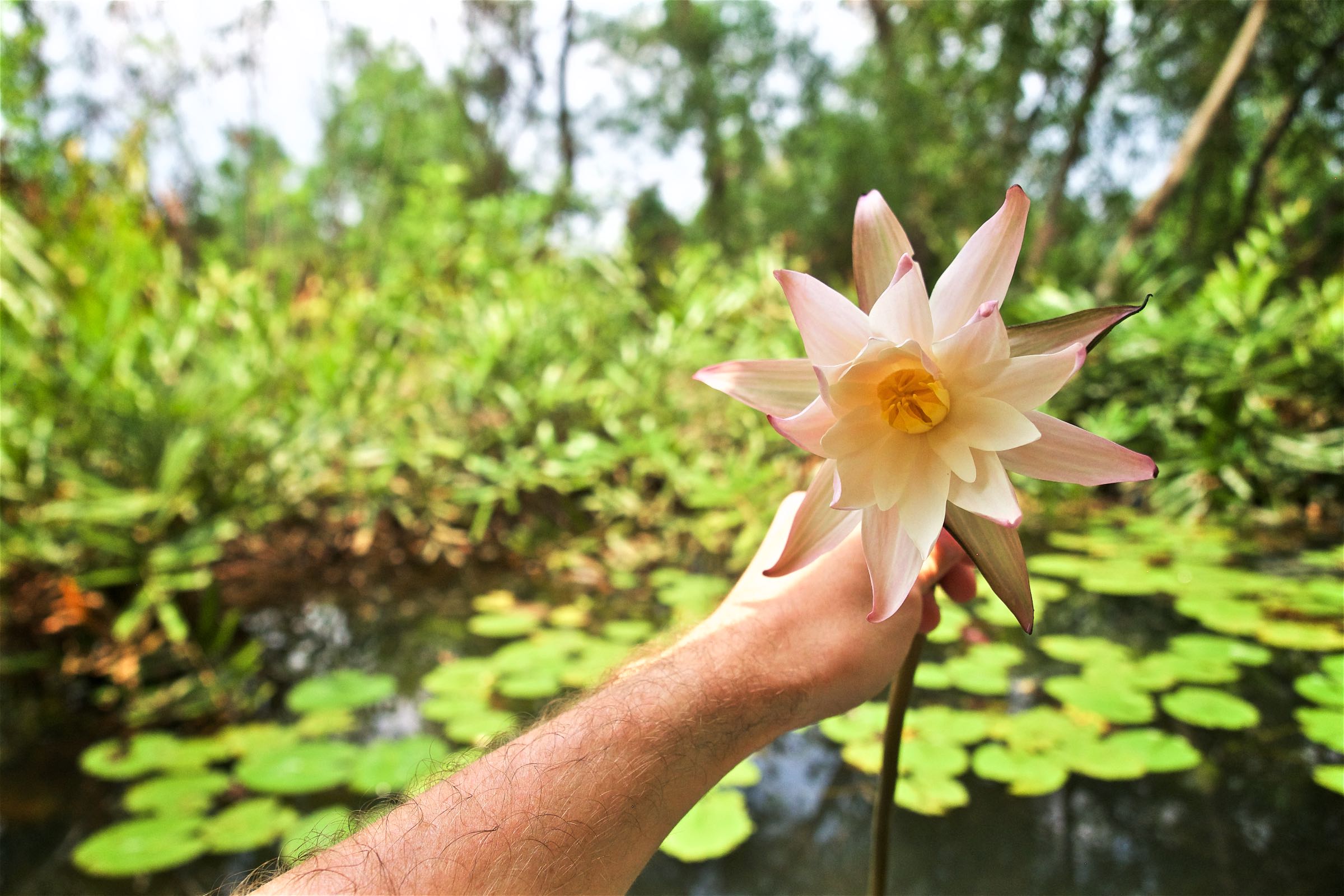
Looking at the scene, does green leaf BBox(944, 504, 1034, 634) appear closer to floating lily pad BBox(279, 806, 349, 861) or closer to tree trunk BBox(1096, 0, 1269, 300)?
floating lily pad BBox(279, 806, 349, 861)

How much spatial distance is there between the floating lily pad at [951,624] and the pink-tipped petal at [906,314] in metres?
0.96

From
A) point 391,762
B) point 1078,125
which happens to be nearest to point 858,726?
point 391,762

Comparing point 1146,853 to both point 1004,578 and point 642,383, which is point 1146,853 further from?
point 642,383

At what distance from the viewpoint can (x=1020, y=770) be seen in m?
0.94

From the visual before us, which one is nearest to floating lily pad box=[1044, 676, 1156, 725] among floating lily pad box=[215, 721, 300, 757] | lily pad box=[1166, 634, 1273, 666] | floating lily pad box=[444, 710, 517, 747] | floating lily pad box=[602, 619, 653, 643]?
lily pad box=[1166, 634, 1273, 666]

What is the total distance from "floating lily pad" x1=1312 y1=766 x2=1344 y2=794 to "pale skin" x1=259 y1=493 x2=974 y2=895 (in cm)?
74

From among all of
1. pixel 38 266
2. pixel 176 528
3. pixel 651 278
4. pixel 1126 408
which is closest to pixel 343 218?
pixel 651 278

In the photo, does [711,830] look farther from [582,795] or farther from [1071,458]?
[1071,458]

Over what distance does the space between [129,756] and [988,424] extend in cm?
133

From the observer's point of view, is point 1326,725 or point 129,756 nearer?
point 1326,725

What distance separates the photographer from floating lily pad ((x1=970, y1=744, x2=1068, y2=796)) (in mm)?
911

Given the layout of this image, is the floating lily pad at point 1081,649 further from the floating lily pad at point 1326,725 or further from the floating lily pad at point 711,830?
the floating lily pad at point 711,830

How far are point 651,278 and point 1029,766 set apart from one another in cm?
218

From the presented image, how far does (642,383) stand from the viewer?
200 cm
